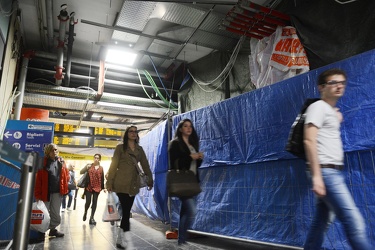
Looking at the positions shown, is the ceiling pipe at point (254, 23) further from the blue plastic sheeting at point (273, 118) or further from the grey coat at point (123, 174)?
the grey coat at point (123, 174)

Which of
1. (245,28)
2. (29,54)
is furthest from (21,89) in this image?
(245,28)

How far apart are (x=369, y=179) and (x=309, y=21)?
2503 millimetres

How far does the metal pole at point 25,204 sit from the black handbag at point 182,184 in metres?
1.63

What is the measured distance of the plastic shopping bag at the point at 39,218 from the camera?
3496 millimetres

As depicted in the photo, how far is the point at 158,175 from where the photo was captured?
16.8 ft

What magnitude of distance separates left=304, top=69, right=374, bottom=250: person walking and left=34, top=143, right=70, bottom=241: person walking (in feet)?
11.8

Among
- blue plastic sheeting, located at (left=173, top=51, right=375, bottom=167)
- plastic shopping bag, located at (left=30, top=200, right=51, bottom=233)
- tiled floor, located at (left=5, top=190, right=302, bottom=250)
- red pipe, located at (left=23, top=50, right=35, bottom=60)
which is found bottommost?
tiled floor, located at (left=5, top=190, right=302, bottom=250)

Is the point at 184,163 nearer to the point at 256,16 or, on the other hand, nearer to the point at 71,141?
the point at 256,16

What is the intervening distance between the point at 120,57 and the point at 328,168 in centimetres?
544

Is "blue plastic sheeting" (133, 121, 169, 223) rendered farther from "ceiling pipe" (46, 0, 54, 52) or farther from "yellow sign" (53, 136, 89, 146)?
"yellow sign" (53, 136, 89, 146)

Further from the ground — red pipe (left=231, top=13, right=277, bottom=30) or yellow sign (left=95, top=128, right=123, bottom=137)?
red pipe (left=231, top=13, right=277, bottom=30)

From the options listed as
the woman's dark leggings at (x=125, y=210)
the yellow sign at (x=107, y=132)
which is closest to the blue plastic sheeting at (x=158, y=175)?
the woman's dark leggings at (x=125, y=210)

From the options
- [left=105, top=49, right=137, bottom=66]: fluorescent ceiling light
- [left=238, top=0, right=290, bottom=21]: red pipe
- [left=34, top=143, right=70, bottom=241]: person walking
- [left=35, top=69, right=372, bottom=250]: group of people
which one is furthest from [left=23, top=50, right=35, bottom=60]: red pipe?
[left=238, top=0, right=290, bottom=21]: red pipe

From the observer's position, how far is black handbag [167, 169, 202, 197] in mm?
2682
